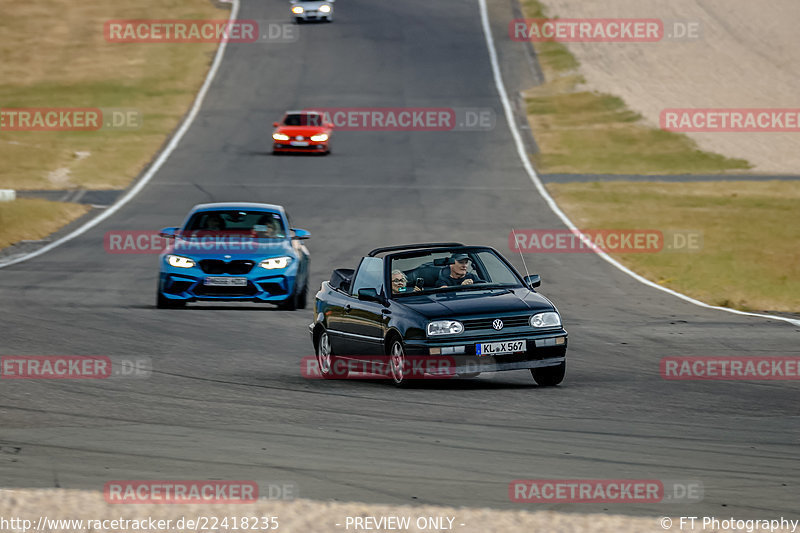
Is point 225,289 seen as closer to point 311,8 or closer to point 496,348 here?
point 496,348

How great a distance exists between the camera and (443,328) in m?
12.0

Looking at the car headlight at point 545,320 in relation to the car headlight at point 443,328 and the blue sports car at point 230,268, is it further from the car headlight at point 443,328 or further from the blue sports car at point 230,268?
the blue sports car at point 230,268

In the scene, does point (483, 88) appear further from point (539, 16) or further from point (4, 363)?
point (4, 363)

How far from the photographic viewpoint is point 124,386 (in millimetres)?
12125

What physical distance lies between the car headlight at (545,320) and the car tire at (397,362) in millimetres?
1214

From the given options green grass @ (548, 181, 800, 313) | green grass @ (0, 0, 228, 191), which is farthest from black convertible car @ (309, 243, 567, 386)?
green grass @ (0, 0, 228, 191)

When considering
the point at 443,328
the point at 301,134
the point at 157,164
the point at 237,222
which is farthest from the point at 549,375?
the point at 301,134

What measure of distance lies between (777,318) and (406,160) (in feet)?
74.7

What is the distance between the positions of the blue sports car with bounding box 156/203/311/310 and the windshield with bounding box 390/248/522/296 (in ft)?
19.7

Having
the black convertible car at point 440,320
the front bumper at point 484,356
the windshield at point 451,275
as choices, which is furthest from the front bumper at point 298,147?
the front bumper at point 484,356

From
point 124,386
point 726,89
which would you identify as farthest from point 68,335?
point 726,89

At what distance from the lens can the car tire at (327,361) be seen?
13.7 m

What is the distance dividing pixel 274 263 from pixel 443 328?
752 cm

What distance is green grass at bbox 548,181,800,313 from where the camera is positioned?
23641 millimetres
